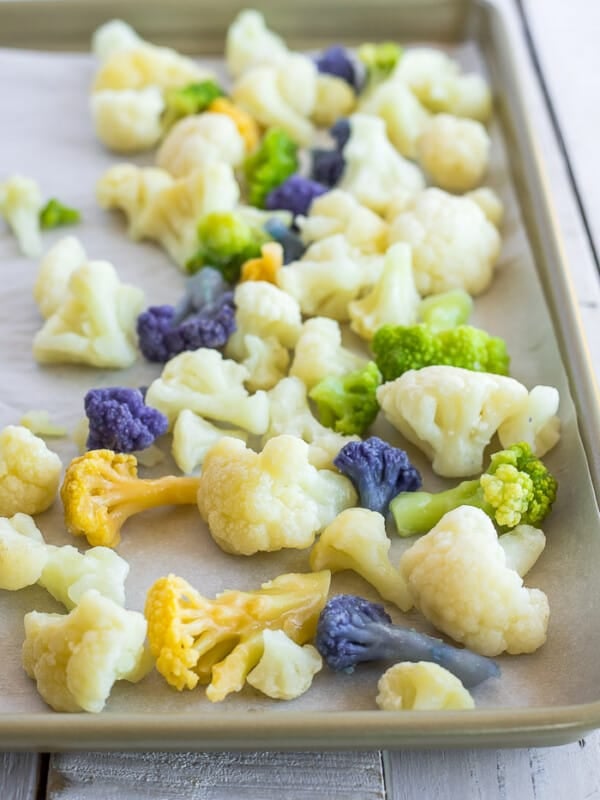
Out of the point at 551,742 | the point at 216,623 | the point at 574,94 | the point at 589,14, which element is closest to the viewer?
the point at 551,742

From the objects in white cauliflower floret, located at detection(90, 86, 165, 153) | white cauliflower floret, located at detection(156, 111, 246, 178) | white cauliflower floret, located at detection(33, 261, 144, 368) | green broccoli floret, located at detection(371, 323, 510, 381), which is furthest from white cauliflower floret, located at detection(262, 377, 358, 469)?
white cauliflower floret, located at detection(90, 86, 165, 153)

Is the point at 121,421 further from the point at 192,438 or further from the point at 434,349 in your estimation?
the point at 434,349

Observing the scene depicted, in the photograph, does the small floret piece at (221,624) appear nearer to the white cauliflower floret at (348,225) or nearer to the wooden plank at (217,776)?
the wooden plank at (217,776)

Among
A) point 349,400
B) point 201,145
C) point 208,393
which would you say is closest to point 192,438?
point 208,393

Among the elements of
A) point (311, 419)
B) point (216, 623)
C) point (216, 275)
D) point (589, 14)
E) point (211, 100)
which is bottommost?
point (216, 623)

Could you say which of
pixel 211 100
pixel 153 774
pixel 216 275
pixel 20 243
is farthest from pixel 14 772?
pixel 211 100

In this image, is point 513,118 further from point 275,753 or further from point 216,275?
point 275,753
